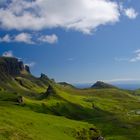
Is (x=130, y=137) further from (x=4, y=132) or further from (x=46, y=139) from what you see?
(x=4, y=132)

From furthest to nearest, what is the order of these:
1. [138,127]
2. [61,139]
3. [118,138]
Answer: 1. [138,127]
2. [118,138]
3. [61,139]

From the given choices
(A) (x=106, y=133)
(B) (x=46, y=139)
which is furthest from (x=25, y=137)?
Answer: (A) (x=106, y=133)

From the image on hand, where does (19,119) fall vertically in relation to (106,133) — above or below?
above

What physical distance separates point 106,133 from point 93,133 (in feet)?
80.9

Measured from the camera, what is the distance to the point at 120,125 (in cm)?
16675

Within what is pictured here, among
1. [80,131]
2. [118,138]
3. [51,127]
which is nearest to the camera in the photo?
[51,127]

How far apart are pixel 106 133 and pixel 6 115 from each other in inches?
2159

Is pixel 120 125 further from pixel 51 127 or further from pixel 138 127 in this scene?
pixel 51 127

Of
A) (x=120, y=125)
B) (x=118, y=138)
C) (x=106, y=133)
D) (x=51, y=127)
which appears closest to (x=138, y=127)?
(x=120, y=125)

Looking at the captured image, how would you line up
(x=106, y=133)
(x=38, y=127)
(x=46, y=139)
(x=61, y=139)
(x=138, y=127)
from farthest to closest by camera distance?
(x=138, y=127), (x=106, y=133), (x=38, y=127), (x=61, y=139), (x=46, y=139)

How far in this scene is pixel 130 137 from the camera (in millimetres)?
130250

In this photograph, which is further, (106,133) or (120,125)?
(120,125)

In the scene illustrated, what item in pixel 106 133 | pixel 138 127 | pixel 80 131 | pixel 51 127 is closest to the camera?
pixel 51 127

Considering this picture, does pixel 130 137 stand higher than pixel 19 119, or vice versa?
pixel 19 119
